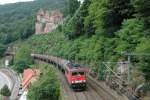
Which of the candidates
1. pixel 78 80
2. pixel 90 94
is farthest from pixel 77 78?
pixel 90 94

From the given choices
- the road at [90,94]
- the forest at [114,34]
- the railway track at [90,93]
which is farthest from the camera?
the railway track at [90,93]

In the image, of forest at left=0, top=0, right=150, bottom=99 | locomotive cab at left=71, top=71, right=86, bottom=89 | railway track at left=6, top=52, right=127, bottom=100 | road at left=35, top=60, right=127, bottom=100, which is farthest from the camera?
locomotive cab at left=71, top=71, right=86, bottom=89

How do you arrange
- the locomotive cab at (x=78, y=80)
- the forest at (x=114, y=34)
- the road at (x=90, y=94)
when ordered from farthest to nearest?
the locomotive cab at (x=78, y=80) < the road at (x=90, y=94) < the forest at (x=114, y=34)

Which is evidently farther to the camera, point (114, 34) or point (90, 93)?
point (114, 34)

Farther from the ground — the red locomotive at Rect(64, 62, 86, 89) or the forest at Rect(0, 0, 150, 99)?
the forest at Rect(0, 0, 150, 99)

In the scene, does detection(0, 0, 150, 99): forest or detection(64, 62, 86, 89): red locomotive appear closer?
detection(0, 0, 150, 99): forest

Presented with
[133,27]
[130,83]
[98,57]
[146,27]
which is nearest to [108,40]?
[98,57]

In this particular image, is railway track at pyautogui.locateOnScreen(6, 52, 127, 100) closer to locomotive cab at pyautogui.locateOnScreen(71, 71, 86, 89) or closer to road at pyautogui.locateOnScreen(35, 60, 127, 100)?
road at pyautogui.locateOnScreen(35, 60, 127, 100)

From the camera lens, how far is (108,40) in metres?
59.4

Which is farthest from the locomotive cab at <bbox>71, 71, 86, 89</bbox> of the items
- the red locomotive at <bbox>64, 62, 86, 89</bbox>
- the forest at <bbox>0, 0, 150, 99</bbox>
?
the forest at <bbox>0, 0, 150, 99</bbox>

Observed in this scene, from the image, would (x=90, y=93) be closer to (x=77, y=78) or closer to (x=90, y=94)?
(x=90, y=94)

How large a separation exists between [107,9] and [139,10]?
59.0 ft

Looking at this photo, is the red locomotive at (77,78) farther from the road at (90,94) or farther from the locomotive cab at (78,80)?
the road at (90,94)

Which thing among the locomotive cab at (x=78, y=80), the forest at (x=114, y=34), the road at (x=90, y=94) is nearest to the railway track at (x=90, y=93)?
the road at (x=90, y=94)
